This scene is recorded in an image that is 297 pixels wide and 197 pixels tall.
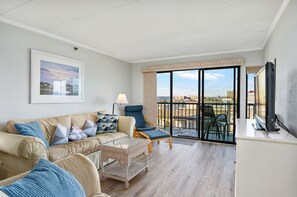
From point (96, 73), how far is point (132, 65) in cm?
160

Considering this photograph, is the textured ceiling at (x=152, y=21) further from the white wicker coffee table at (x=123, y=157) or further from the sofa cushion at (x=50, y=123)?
the white wicker coffee table at (x=123, y=157)

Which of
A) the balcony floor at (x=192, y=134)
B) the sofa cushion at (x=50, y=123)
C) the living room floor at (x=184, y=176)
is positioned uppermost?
the sofa cushion at (x=50, y=123)

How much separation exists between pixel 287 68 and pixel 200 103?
106 inches

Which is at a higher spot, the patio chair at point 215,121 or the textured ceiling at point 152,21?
the textured ceiling at point 152,21

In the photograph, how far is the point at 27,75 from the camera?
111 inches

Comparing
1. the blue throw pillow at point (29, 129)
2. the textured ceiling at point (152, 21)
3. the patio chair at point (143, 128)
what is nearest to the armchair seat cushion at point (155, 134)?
the patio chair at point (143, 128)

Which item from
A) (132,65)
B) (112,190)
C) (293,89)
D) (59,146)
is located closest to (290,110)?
(293,89)

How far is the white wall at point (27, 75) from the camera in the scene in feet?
8.34

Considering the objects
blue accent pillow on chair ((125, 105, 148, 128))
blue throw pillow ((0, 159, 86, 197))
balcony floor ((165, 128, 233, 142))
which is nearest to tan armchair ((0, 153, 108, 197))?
blue throw pillow ((0, 159, 86, 197))

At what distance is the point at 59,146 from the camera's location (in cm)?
253

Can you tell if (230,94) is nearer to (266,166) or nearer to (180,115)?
(180,115)

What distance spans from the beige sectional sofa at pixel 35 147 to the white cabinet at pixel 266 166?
2.12 meters

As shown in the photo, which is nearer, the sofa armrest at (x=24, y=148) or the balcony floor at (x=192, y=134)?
the sofa armrest at (x=24, y=148)

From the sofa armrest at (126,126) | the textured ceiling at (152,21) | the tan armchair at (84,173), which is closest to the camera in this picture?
the tan armchair at (84,173)
